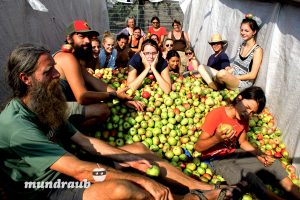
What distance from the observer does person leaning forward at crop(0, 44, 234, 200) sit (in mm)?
2564

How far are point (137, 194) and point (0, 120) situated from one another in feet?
4.70

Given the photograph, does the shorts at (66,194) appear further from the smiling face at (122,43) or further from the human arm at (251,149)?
the smiling face at (122,43)

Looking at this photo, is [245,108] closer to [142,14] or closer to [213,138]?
[213,138]

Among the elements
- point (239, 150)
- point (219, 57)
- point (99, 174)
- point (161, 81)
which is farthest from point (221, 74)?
point (99, 174)

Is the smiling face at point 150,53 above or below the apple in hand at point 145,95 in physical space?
above

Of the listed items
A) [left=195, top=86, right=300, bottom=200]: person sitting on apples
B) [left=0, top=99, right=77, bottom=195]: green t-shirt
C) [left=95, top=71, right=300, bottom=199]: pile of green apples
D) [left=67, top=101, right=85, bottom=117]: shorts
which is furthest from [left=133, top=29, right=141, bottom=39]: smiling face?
[left=0, top=99, right=77, bottom=195]: green t-shirt

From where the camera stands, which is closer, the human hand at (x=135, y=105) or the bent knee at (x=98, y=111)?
the bent knee at (x=98, y=111)

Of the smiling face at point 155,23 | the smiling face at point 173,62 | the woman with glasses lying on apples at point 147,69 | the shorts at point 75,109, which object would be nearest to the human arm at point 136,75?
the woman with glasses lying on apples at point 147,69

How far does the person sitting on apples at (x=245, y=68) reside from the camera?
19.1 feet

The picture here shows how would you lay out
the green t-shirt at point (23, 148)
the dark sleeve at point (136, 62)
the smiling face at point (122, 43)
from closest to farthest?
the green t-shirt at point (23, 148) < the dark sleeve at point (136, 62) < the smiling face at point (122, 43)

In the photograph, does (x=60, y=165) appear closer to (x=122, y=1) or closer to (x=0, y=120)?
(x=0, y=120)

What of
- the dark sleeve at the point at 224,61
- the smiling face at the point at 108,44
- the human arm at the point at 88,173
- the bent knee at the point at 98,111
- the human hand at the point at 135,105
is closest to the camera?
the human arm at the point at 88,173

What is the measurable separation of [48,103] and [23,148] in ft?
1.73

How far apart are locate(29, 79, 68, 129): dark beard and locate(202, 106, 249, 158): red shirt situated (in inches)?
71.7
